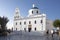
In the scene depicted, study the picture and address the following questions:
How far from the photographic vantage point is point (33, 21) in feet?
176

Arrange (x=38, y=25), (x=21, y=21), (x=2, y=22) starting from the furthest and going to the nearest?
(x=21, y=21)
(x=38, y=25)
(x=2, y=22)

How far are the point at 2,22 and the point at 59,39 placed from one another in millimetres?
21545

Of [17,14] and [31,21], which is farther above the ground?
[17,14]

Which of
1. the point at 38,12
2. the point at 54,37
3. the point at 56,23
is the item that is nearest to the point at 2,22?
the point at 56,23

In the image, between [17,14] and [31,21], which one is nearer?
[31,21]

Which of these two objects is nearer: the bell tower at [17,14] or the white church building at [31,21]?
the white church building at [31,21]

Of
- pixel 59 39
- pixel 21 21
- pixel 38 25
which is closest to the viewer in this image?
pixel 59 39

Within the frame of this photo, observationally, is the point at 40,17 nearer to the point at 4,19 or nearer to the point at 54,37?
the point at 4,19

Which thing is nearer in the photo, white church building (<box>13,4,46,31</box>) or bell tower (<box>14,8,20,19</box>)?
white church building (<box>13,4,46,31</box>)

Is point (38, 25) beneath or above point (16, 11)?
beneath

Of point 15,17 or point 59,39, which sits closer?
point 59,39

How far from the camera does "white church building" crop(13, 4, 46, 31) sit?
51812 mm

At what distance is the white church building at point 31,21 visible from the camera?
5181 cm

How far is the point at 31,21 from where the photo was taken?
5416 centimetres
